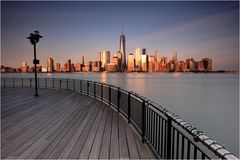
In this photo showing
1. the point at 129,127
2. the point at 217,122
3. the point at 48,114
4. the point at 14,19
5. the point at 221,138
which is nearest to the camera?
the point at 129,127

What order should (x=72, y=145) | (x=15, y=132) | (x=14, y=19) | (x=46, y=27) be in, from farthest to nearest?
1. (x=46, y=27)
2. (x=14, y=19)
3. (x=15, y=132)
4. (x=72, y=145)

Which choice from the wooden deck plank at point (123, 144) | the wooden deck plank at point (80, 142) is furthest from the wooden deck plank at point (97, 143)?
the wooden deck plank at point (123, 144)

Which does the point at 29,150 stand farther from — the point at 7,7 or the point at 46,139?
the point at 7,7

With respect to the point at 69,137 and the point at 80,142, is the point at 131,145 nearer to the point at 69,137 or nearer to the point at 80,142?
the point at 80,142

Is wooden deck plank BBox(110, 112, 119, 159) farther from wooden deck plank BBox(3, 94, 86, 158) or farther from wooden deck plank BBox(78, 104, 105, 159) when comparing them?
wooden deck plank BBox(3, 94, 86, 158)

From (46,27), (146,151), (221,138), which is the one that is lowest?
(221,138)

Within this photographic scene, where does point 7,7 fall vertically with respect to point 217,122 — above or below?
above

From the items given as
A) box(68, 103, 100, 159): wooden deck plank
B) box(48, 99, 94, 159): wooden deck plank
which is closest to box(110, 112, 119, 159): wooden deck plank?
box(68, 103, 100, 159): wooden deck plank

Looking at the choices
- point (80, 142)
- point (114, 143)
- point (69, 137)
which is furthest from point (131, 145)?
point (69, 137)

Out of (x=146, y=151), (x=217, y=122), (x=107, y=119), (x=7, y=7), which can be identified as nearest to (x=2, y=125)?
(x=107, y=119)

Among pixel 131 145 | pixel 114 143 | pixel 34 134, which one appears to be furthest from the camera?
pixel 34 134

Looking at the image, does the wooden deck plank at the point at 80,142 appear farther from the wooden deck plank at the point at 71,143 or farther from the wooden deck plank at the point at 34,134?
the wooden deck plank at the point at 34,134

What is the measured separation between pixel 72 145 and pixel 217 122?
2032 centimetres

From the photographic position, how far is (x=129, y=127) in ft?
18.6
